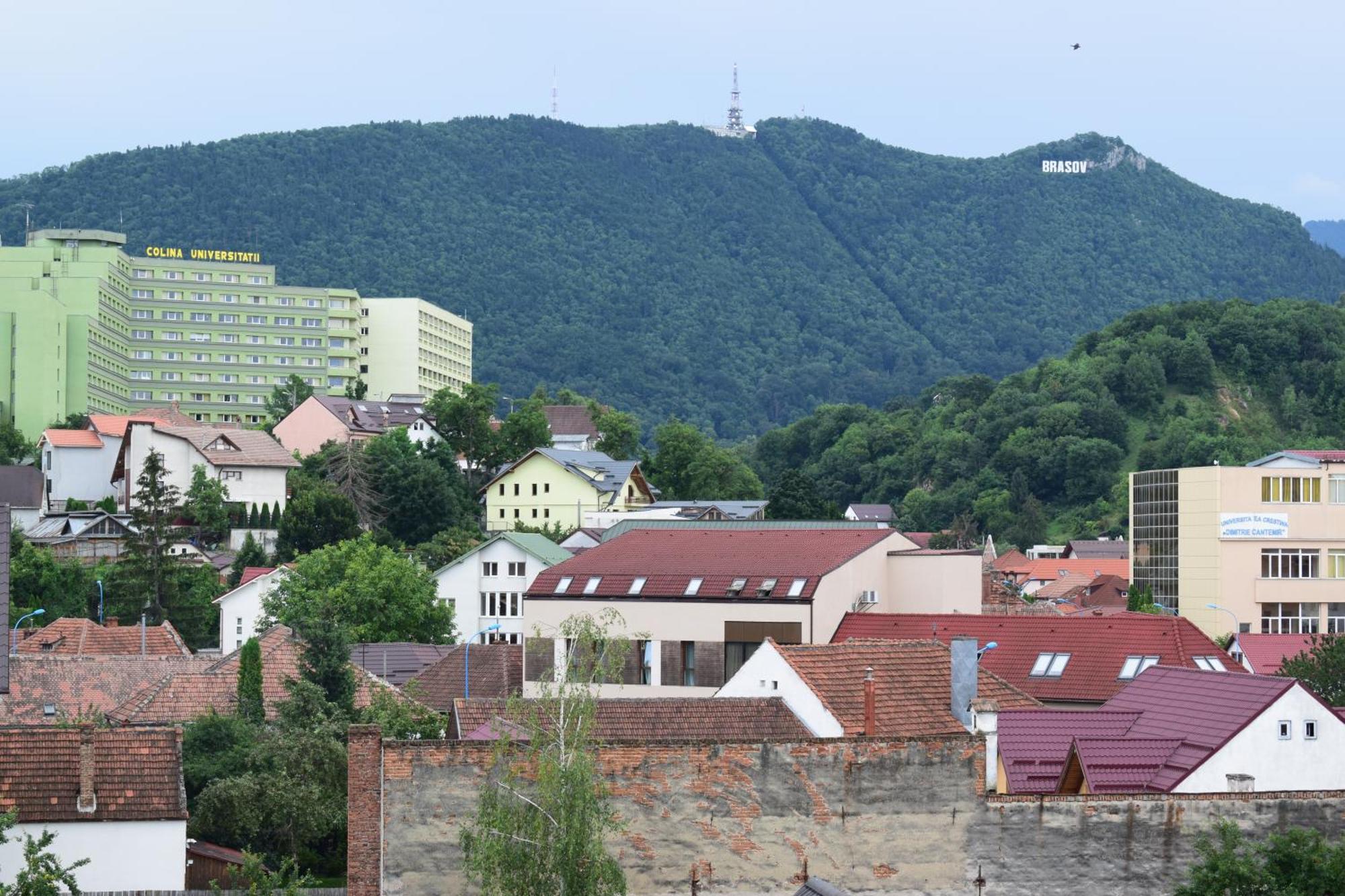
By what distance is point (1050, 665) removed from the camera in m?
58.3

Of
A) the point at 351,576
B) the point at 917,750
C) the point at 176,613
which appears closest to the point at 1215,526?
the point at 351,576

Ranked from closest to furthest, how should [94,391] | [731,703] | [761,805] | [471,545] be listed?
1. [761,805]
2. [731,703]
3. [471,545]
4. [94,391]

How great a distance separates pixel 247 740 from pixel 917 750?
27693 mm

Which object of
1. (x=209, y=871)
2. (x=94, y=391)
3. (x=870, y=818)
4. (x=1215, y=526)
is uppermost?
(x=94, y=391)

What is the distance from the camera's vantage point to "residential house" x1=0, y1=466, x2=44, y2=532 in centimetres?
12694

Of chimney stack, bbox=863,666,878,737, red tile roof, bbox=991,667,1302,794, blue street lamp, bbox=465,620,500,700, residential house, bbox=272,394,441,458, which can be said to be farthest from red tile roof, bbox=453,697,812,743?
residential house, bbox=272,394,441,458

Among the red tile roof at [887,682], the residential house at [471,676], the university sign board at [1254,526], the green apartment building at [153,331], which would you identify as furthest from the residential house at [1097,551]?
the red tile roof at [887,682]

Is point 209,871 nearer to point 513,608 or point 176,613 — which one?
point 513,608

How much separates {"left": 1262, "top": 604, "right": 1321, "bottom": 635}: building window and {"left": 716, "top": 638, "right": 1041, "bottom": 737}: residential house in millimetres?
57154

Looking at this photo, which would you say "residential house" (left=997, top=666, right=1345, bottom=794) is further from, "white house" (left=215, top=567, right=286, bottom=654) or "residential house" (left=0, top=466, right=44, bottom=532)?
"residential house" (left=0, top=466, right=44, bottom=532)

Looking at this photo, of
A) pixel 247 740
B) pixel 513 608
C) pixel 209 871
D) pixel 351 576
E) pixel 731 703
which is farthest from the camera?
pixel 513 608

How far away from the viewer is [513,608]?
97.4m

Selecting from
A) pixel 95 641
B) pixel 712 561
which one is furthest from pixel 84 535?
pixel 712 561

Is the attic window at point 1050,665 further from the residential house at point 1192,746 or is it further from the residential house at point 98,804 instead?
the residential house at point 98,804
